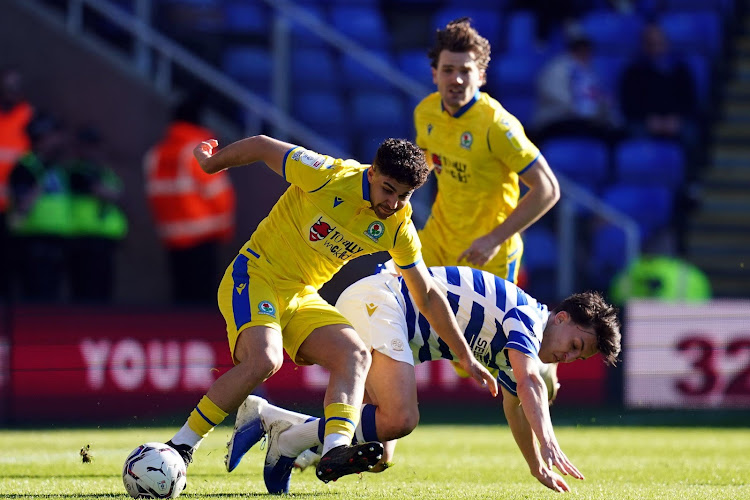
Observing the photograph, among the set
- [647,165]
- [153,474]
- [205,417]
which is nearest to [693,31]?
[647,165]

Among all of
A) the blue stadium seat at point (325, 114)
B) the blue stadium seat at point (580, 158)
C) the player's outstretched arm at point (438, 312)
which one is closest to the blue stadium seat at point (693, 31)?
the blue stadium seat at point (580, 158)

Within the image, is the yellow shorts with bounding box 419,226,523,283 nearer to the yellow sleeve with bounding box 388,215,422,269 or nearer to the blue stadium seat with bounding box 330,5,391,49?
the yellow sleeve with bounding box 388,215,422,269

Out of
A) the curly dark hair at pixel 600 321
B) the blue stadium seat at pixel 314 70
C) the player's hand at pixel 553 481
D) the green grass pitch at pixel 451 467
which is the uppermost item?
the blue stadium seat at pixel 314 70

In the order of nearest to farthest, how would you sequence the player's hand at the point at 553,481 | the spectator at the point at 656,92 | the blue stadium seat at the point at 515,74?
the player's hand at the point at 553,481
the spectator at the point at 656,92
the blue stadium seat at the point at 515,74

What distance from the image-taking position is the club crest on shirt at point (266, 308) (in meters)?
6.03

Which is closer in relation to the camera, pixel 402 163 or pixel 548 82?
pixel 402 163

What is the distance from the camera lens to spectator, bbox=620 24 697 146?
47.8 ft

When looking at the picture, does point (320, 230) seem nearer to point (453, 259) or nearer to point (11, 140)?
point (453, 259)

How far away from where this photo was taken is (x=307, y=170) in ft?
19.9

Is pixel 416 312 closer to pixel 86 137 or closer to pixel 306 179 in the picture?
pixel 306 179

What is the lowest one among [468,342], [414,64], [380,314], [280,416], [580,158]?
[280,416]

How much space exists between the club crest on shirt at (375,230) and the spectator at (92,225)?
607 cm

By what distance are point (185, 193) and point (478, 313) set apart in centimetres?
588

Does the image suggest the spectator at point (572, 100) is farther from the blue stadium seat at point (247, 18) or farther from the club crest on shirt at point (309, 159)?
the club crest on shirt at point (309, 159)
